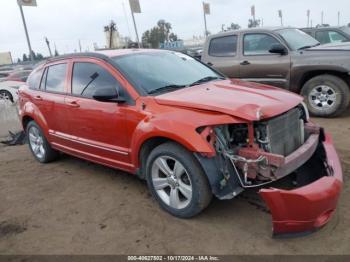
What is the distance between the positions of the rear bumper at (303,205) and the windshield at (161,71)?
178 cm

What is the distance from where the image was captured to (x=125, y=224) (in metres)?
3.87

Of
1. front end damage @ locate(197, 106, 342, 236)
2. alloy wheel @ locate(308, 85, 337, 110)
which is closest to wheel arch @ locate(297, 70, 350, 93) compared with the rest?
alloy wheel @ locate(308, 85, 337, 110)

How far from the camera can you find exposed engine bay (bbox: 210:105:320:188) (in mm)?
3375

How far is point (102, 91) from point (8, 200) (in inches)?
79.7

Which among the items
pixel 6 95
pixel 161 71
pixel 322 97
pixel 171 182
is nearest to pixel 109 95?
pixel 161 71

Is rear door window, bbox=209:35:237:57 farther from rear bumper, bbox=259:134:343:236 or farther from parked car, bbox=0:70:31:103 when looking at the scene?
parked car, bbox=0:70:31:103

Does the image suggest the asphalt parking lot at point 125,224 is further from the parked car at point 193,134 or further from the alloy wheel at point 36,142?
the alloy wheel at point 36,142

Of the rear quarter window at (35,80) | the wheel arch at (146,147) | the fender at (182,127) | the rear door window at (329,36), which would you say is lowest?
the wheel arch at (146,147)

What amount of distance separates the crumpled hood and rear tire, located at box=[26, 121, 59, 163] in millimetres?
2844

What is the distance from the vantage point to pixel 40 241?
3715 mm

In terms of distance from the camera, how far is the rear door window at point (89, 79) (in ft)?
14.6

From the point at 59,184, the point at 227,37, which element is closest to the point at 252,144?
the point at 59,184

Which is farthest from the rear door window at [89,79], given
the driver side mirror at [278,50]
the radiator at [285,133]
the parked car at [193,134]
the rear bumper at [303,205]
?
the driver side mirror at [278,50]

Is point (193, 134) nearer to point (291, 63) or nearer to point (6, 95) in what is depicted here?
point (291, 63)
